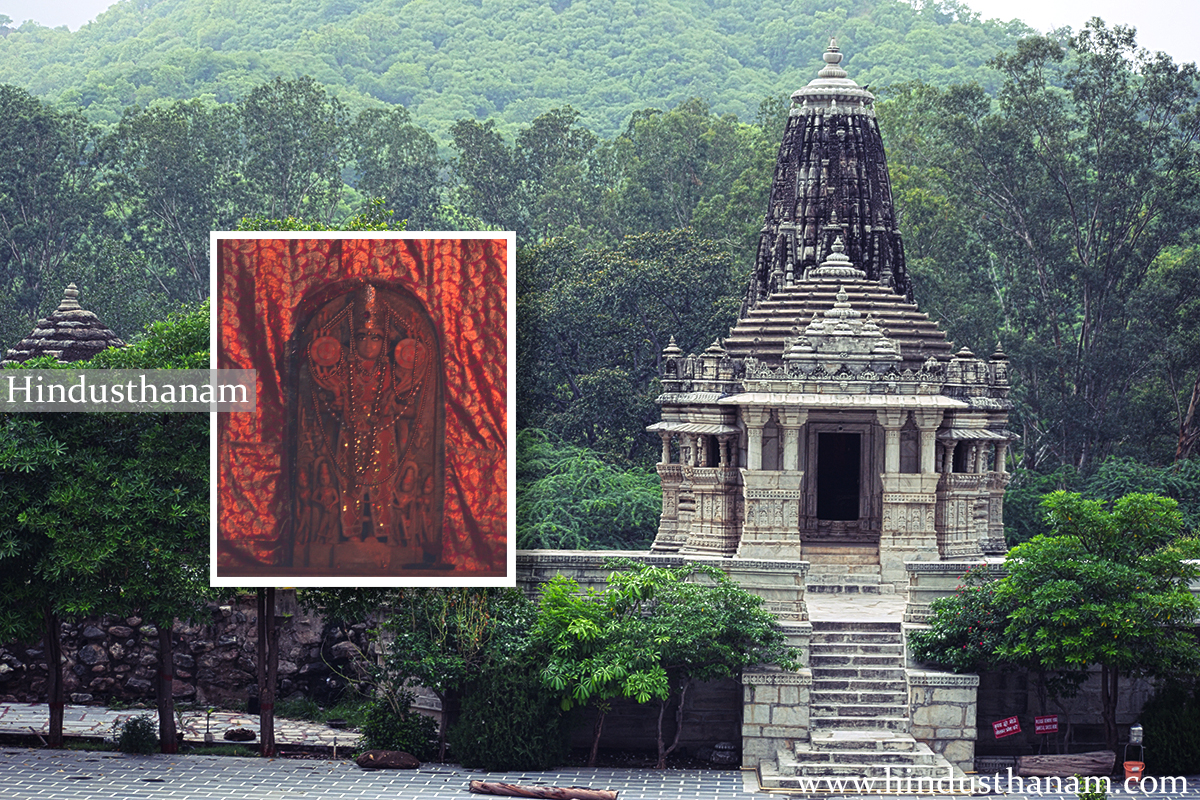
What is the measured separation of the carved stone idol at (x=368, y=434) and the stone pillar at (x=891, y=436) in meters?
10.7

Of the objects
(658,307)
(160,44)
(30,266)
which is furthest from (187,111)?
(160,44)

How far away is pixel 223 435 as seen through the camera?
28.6 m

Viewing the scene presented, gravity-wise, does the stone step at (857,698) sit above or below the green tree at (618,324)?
below

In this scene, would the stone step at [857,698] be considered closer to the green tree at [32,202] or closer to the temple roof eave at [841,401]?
the temple roof eave at [841,401]

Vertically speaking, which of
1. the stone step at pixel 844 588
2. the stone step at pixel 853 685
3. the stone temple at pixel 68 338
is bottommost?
the stone step at pixel 853 685

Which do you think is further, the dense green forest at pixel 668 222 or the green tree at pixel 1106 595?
the dense green forest at pixel 668 222

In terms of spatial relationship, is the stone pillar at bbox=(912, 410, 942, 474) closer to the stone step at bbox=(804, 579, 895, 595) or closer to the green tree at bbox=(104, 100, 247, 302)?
the stone step at bbox=(804, 579, 895, 595)

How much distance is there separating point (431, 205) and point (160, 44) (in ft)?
214

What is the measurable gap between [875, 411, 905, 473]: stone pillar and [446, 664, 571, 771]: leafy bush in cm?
925

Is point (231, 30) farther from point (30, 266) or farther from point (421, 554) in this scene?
point (421, 554)

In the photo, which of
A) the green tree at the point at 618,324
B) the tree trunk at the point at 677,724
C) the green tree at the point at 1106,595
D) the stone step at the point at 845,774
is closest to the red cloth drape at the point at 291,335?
the tree trunk at the point at 677,724

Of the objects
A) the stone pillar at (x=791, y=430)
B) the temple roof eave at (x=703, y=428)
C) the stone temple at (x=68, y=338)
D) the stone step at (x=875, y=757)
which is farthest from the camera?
the stone temple at (x=68, y=338)

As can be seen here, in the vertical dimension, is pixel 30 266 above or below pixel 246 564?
above

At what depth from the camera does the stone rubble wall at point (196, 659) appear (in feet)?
121
